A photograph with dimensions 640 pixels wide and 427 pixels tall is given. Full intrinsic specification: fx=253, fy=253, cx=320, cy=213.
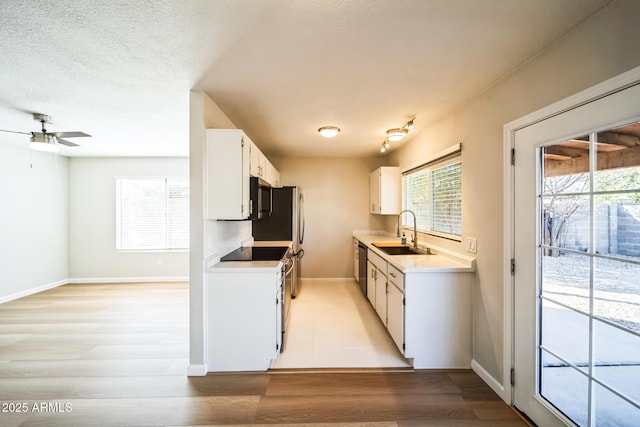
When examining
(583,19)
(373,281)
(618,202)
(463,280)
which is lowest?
(373,281)

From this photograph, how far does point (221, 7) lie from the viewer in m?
1.35

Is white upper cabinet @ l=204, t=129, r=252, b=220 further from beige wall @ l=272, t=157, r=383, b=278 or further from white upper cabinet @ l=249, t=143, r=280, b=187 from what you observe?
beige wall @ l=272, t=157, r=383, b=278

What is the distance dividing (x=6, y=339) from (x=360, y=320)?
4.13m

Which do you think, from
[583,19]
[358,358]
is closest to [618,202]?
[583,19]

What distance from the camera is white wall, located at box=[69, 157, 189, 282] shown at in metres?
5.11

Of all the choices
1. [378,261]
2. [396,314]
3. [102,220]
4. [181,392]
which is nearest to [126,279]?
[102,220]

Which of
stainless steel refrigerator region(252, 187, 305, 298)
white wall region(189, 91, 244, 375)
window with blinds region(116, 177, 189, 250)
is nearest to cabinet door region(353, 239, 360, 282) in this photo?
stainless steel refrigerator region(252, 187, 305, 298)

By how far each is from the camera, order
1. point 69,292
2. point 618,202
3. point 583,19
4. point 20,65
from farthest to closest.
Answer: point 69,292 < point 20,65 < point 583,19 < point 618,202

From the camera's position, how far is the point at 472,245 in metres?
2.35

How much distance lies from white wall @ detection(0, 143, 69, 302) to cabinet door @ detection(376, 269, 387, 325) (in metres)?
5.56

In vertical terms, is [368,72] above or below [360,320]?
above

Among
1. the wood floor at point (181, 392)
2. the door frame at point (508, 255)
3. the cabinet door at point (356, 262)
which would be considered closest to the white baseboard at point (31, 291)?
the wood floor at point (181, 392)

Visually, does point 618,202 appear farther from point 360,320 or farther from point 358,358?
point 360,320

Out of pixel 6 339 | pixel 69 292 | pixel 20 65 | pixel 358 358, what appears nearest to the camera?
pixel 20 65
